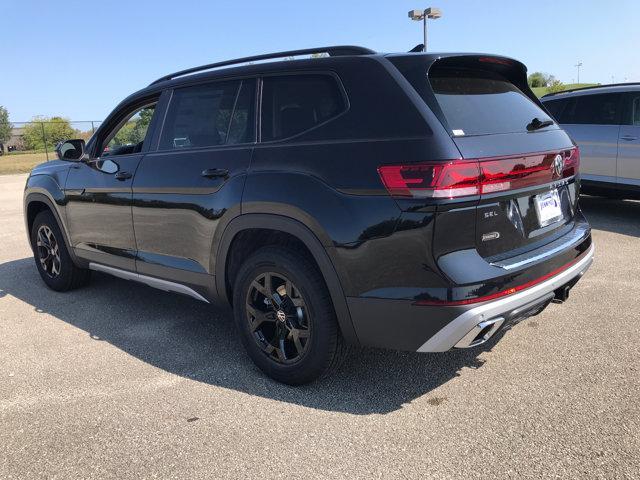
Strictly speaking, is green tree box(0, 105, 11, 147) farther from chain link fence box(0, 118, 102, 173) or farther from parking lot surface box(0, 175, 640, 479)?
parking lot surface box(0, 175, 640, 479)

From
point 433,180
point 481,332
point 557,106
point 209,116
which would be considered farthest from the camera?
point 557,106

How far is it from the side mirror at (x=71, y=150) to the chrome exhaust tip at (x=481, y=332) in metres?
3.65

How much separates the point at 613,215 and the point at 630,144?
1.22 metres

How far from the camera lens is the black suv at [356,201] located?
2.51m

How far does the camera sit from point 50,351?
3.84m

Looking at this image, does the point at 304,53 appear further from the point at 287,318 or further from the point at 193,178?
the point at 287,318

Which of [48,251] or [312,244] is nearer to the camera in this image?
[312,244]

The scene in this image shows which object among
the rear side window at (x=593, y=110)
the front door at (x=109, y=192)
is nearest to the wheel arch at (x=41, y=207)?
the front door at (x=109, y=192)

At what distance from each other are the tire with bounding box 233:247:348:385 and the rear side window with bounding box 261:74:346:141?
0.70 m

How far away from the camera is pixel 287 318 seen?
3092 mm

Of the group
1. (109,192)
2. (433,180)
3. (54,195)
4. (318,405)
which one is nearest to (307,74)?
(433,180)

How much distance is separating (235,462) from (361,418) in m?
0.70

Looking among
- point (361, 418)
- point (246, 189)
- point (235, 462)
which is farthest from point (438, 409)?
point (246, 189)

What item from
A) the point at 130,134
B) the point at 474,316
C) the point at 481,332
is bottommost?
the point at 481,332
